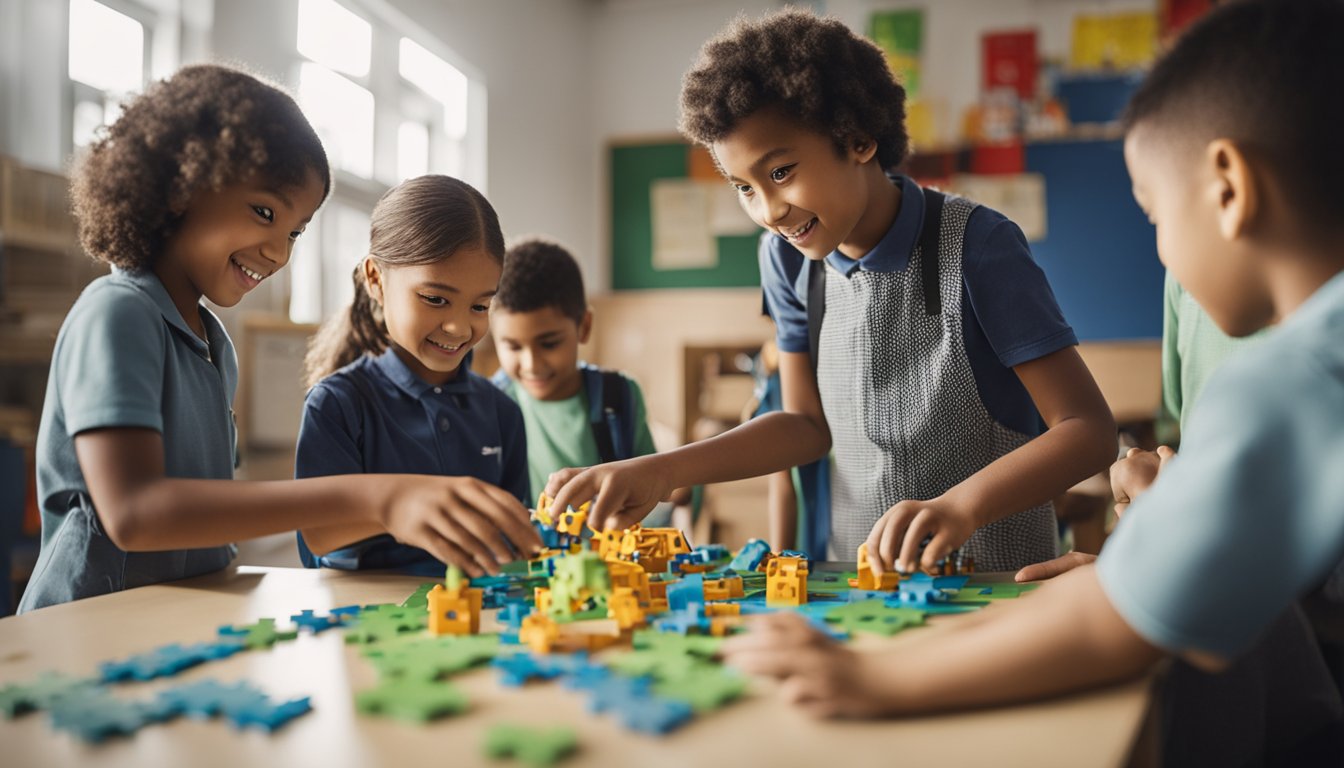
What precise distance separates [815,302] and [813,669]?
1086 millimetres

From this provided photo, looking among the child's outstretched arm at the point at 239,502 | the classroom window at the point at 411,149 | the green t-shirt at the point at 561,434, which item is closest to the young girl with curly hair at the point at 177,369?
the child's outstretched arm at the point at 239,502

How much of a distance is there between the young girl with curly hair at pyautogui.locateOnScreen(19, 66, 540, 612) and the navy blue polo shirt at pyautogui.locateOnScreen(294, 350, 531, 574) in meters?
0.14

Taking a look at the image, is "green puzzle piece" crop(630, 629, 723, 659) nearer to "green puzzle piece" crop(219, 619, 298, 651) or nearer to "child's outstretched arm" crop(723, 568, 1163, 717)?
"child's outstretched arm" crop(723, 568, 1163, 717)

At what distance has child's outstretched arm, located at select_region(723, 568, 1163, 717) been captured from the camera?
2.40 ft

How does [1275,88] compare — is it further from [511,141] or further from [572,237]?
[572,237]

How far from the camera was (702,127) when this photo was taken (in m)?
1.55

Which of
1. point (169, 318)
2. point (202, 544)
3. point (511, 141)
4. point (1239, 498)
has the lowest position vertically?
point (202, 544)

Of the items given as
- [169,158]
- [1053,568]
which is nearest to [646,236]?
[169,158]

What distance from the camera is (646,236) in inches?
263

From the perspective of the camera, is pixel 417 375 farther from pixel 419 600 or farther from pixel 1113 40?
pixel 1113 40

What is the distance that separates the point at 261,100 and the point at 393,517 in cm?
70

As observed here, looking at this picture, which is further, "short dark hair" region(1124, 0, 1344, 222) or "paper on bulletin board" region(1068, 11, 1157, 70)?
"paper on bulletin board" region(1068, 11, 1157, 70)

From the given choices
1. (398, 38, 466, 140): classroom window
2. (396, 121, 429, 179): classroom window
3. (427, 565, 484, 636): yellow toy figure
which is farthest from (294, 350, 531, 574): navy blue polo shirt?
(398, 38, 466, 140): classroom window

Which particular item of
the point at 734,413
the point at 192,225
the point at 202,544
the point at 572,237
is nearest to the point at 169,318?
the point at 192,225
